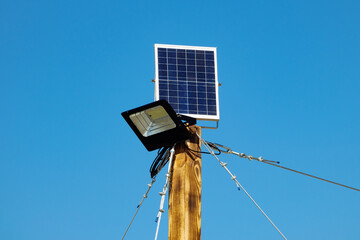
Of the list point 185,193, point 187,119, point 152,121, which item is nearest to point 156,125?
point 152,121

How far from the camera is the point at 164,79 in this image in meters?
8.59

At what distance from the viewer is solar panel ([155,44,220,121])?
827 cm

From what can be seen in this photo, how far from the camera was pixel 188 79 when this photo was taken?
8.77 metres

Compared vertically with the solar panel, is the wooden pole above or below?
below

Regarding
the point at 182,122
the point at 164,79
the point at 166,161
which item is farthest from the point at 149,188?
the point at 164,79

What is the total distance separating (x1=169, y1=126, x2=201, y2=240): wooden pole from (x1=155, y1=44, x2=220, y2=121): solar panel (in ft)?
1.96

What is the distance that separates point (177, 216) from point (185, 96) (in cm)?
192

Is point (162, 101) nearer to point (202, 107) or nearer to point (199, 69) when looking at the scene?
point (202, 107)

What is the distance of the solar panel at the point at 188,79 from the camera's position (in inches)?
325

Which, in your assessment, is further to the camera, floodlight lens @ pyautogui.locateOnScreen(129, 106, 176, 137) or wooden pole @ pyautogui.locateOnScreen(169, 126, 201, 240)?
floodlight lens @ pyautogui.locateOnScreen(129, 106, 176, 137)

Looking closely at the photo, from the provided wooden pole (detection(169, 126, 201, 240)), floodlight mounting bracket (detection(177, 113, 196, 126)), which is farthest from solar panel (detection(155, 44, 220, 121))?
wooden pole (detection(169, 126, 201, 240))

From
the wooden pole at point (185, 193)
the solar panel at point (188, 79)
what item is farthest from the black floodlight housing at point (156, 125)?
the solar panel at point (188, 79)

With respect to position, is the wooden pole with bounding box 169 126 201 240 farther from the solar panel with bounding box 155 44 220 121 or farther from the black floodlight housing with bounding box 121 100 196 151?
the solar panel with bounding box 155 44 220 121

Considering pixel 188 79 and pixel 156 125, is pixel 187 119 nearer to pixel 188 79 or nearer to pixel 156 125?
pixel 156 125
